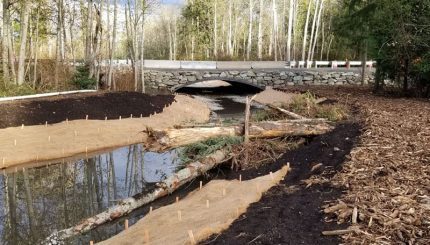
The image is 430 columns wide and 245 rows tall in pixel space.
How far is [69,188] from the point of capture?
8.31 m

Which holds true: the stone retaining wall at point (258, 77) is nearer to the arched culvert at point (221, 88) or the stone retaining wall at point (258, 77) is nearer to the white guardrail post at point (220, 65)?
the white guardrail post at point (220, 65)

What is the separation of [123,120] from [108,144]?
159 centimetres

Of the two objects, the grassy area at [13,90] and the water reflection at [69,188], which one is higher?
the grassy area at [13,90]

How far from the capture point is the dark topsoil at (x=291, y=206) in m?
4.15

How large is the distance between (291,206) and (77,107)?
9573mm

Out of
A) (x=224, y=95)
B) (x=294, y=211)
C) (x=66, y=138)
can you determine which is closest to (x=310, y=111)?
(x=66, y=138)

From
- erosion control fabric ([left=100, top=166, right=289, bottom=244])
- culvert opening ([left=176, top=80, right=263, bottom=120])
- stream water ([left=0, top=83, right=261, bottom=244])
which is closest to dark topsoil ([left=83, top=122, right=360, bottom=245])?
erosion control fabric ([left=100, top=166, right=289, bottom=244])

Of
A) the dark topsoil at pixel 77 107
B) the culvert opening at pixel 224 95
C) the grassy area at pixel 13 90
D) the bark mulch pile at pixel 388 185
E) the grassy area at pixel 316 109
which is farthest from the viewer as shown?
the culvert opening at pixel 224 95

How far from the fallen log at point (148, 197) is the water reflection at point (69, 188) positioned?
49 centimetres

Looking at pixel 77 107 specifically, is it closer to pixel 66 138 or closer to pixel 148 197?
pixel 66 138

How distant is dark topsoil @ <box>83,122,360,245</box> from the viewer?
415cm

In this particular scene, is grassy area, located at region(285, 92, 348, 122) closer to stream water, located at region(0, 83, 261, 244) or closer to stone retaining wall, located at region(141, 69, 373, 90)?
stream water, located at region(0, 83, 261, 244)

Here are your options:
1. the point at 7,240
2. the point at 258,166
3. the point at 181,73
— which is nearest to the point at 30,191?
the point at 7,240

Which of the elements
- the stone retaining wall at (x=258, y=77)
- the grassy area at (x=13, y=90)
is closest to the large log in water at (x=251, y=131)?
the grassy area at (x=13, y=90)
